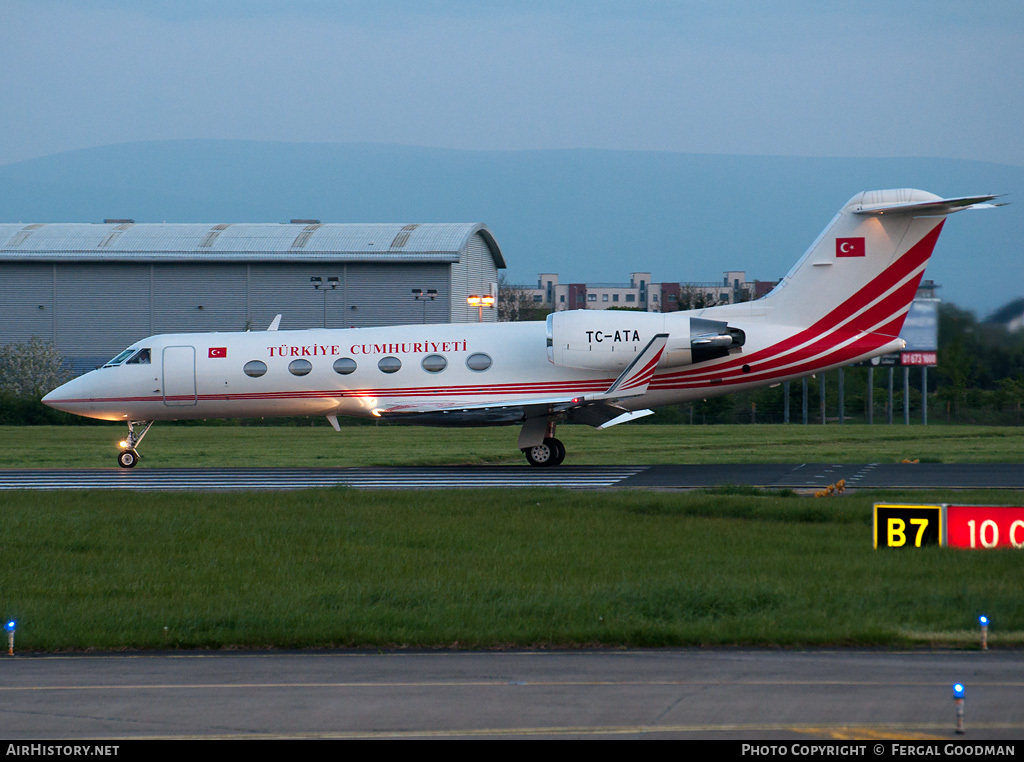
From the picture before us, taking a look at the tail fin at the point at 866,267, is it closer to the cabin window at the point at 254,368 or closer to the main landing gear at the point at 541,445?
the main landing gear at the point at 541,445

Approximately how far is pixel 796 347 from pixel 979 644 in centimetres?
1612

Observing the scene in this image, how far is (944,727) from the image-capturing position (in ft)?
22.3

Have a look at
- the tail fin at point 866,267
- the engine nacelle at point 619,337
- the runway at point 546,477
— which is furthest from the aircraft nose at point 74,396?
the tail fin at point 866,267

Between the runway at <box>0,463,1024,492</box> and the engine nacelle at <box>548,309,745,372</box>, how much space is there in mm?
2505

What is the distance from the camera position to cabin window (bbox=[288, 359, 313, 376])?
26172 millimetres

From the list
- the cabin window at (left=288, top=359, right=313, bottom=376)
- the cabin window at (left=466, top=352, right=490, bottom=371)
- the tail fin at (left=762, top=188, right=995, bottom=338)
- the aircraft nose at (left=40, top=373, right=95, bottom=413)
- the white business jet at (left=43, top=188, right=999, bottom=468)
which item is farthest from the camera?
the aircraft nose at (left=40, top=373, right=95, bottom=413)

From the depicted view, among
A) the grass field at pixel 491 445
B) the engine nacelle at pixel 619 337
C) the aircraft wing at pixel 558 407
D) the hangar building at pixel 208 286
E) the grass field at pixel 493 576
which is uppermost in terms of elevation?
the hangar building at pixel 208 286

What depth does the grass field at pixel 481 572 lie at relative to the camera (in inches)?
403

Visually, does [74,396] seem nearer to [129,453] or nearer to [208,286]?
[129,453]

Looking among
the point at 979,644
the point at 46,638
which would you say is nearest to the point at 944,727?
the point at 979,644

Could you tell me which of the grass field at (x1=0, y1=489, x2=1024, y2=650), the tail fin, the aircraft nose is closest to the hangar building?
Answer: the aircraft nose

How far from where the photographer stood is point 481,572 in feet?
42.5

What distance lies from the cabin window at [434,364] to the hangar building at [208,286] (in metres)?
35.5

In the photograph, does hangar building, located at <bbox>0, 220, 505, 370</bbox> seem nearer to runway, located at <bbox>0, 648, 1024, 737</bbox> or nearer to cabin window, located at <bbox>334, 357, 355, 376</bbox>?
cabin window, located at <bbox>334, 357, 355, 376</bbox>
